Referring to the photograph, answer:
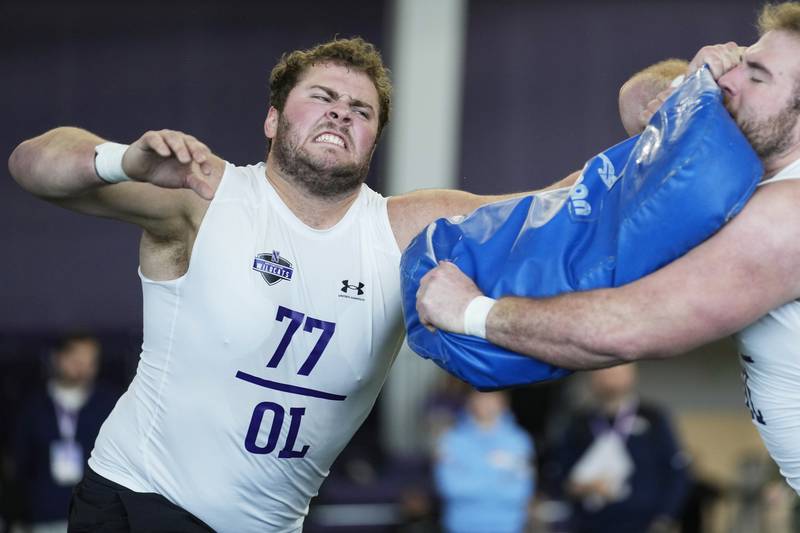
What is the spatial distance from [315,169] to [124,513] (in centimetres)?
111

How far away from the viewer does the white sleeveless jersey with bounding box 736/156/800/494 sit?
279 centimetres

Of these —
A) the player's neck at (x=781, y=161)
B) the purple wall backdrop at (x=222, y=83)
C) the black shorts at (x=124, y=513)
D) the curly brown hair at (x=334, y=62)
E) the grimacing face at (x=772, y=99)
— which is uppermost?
the purple wall backdrop at (x=222, y=83)

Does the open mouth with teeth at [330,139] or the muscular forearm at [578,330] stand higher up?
the open mouth with teeth at [330,139]

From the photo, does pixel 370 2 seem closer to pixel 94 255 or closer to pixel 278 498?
pixel 94 255

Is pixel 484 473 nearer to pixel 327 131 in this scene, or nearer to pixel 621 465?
pixel 621 465

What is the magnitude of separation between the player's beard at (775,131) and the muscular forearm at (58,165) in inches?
66.6

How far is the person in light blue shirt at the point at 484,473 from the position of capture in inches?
264

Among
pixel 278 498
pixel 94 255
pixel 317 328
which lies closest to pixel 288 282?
pixel 317 328

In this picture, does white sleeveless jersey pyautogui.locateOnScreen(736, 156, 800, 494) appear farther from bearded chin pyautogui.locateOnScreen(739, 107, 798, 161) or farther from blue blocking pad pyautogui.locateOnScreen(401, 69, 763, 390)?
blue blocking pad pyautogui.locateOnScreen(401, 69, 763, 390)

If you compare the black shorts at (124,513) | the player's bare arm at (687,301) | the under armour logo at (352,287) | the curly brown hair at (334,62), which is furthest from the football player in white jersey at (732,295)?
the black shorts at (124,513)

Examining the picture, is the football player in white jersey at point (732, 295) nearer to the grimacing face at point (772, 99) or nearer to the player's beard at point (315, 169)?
the grimacing face at point (772, 99)

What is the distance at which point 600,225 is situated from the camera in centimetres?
276

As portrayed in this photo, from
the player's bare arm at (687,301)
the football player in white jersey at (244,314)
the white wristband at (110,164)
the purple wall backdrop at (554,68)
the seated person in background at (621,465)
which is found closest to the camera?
the player's bare arm at (687,301)

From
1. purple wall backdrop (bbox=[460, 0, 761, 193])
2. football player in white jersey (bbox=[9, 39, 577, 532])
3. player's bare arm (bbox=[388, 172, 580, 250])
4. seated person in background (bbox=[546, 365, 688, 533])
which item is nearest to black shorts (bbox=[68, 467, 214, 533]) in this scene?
football player in white jersey (bbox=[9, 39, 577, 532])
